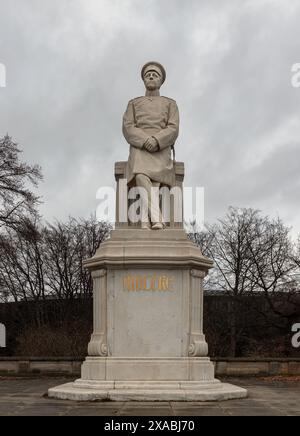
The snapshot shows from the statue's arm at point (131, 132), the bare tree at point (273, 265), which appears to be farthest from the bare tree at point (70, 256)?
the statue's arm at point (131, 132)

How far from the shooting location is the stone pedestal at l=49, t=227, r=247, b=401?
11953 millimetres

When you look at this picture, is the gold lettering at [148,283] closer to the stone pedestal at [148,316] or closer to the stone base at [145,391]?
the stone pedestal at [148,316]

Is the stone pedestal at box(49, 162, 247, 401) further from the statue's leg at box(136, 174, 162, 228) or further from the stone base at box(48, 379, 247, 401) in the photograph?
the statue's leg at box(136, 174, 162, 228)

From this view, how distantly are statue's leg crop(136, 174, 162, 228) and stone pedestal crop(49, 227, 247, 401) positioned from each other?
1.63 feet

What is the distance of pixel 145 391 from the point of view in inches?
441

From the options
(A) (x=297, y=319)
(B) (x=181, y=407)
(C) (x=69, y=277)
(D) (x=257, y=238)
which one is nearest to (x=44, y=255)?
(C) (x=69, y=277)

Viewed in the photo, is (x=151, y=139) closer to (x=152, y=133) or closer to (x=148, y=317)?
(x=152, y=133)

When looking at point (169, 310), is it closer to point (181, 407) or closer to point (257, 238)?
point (181, 407)

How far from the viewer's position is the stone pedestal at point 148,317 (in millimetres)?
11953

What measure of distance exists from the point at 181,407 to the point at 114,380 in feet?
6.21

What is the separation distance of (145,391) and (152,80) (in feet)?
20.7
